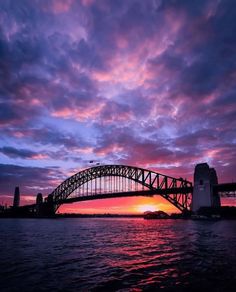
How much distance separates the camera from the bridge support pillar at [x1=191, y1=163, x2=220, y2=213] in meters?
93.0

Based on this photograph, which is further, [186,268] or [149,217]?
[149,217]

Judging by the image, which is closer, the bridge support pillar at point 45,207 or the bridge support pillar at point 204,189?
the bridge support pillar at point 204,189

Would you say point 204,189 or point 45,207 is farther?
point 45,207

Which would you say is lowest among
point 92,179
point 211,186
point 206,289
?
point 206,289

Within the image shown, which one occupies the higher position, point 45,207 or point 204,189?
point 204,189

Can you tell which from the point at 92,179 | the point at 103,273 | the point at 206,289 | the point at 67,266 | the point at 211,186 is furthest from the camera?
the point at 92,179

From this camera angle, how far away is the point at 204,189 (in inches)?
3703

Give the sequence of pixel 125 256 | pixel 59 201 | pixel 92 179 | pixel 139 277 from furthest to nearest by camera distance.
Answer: pixel 59 201 → pixel 92 179 → pixel 125 256 → pixel 139 277

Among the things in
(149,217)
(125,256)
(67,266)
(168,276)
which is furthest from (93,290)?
(149,217)

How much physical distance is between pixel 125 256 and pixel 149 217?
12701cm

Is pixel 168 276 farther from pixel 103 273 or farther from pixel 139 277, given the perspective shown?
pixel 103 273

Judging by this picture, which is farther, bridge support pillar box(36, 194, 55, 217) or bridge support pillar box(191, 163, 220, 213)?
bridge support pillar box(36, 194, 55, 217)

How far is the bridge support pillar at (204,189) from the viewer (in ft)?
305

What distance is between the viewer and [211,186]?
94.1m
